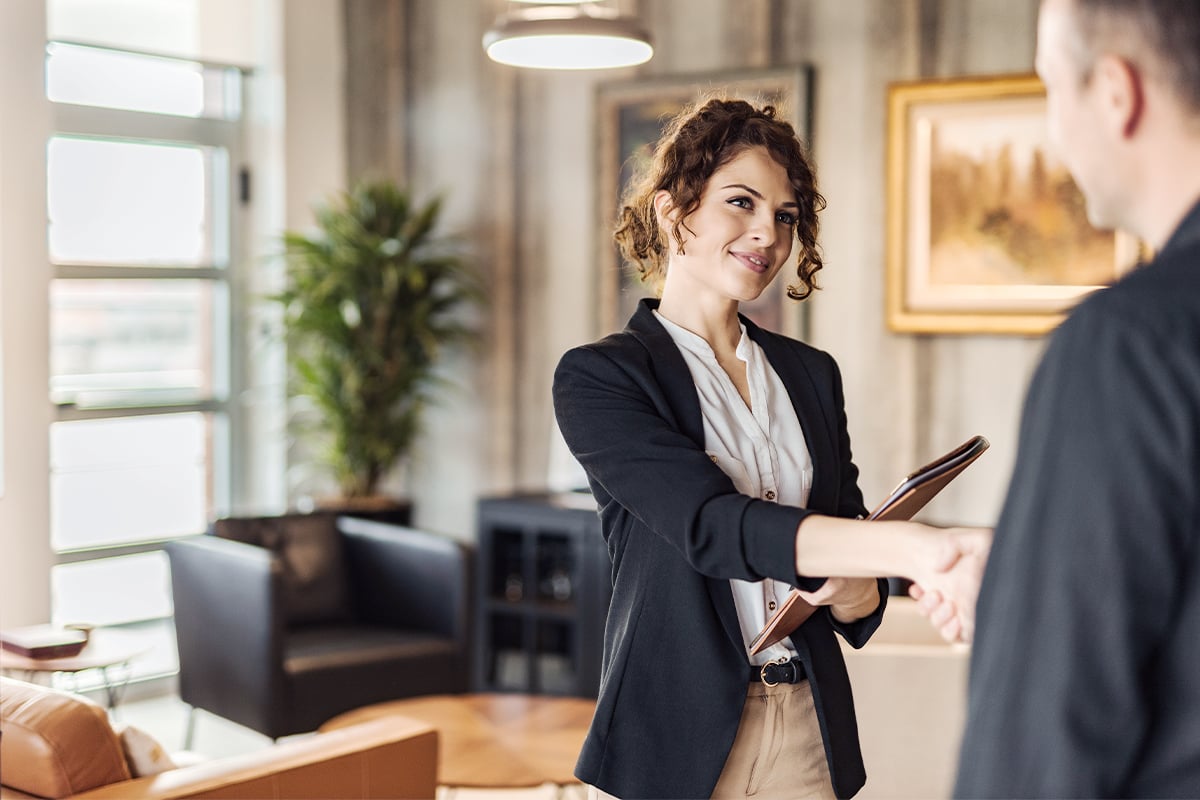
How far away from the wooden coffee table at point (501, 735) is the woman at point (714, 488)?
1588 mm

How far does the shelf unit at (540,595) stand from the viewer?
16.4 ft

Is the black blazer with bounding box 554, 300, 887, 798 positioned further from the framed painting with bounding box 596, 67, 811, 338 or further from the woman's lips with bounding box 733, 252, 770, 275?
the framed painting with bounding box 596, 67, 811, 338

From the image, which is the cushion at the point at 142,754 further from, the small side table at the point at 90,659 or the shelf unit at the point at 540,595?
the shelf unit at the point at 540,595

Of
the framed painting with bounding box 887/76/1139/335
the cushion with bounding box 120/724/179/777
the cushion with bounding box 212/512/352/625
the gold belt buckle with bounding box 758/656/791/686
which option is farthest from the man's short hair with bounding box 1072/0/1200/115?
the cushion with bounding box 212/512/352/625

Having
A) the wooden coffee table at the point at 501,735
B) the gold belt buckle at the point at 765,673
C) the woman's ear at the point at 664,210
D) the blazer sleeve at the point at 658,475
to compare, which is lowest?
the wooden coffee table at the point at 501,735

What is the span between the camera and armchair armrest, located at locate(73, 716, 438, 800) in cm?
246

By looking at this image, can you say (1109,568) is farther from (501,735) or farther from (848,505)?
(501,735)

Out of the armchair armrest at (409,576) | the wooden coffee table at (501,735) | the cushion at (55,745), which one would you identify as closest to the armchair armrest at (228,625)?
the wooden coffee table at (501,735)

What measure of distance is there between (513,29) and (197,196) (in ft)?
8.28

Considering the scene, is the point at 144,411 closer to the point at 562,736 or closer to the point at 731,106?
the point at 562,736

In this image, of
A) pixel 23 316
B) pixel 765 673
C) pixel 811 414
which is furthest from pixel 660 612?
pixel 23 316

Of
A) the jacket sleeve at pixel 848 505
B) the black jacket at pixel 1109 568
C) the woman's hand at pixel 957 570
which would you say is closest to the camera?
the black jacket at pixel 1109 568

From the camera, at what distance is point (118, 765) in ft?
8.14

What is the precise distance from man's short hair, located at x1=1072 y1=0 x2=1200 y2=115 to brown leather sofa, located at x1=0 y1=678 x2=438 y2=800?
2.08m
